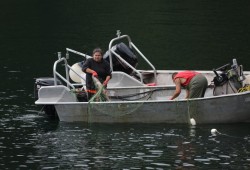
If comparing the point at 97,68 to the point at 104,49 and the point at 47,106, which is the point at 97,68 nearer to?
the point at 47,106

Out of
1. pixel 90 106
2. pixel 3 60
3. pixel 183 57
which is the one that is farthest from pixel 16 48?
pixel 90 106

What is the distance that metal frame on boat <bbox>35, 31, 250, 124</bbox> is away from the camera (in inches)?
878

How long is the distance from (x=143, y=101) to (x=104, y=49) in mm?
15288

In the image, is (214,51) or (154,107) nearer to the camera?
(154,107)

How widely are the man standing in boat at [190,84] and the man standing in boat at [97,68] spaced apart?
81.0 inches

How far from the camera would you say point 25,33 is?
143 feet

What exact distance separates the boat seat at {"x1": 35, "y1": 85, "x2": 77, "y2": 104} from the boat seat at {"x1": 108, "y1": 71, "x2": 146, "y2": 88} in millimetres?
1548

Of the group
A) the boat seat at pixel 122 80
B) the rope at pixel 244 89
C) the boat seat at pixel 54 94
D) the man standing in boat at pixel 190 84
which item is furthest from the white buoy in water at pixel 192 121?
the boat seat at pixel 54 94

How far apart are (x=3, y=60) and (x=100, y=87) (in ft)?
41.0

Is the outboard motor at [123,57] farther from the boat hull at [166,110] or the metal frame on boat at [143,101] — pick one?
the boat hull at [166,110]

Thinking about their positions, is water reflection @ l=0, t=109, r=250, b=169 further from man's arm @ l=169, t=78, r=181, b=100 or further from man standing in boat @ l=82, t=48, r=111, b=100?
man standing in boat @ l=82, t=48, r=111, b=100

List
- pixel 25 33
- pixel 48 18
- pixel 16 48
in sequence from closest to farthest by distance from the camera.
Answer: pixel 16 48 → pixel 25 33 → pixel 48 18

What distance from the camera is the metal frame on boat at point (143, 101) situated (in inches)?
878

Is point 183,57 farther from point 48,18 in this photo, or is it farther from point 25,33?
point 48,18
